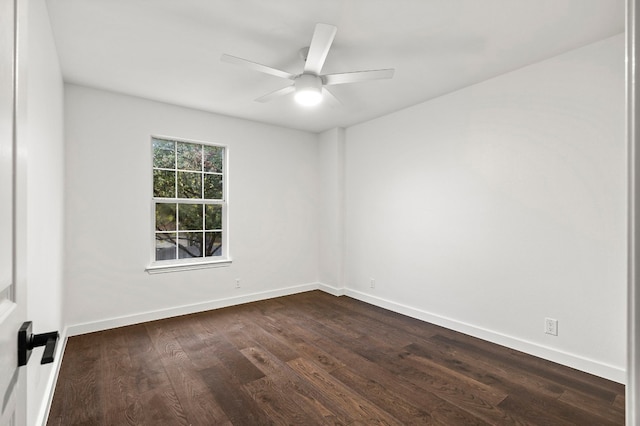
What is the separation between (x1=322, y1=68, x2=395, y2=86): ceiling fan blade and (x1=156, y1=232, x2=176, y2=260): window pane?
2.76 m

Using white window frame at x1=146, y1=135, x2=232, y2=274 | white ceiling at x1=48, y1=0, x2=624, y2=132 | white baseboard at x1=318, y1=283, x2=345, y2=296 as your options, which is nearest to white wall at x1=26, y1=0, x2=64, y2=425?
white ceiling at x1=48, y1=0, x2=624, y2=132

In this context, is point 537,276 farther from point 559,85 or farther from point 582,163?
point 559,85

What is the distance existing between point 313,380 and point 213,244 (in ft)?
8.20

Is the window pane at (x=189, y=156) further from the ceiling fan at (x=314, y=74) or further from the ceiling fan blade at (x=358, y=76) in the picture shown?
the ceiling fan blade at (x=358, y=76)

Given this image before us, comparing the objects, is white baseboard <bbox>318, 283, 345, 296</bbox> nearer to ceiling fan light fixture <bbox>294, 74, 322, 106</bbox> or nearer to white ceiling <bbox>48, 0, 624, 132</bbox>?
white ceiling <bbox>48, 0, 624, 132</bbox>

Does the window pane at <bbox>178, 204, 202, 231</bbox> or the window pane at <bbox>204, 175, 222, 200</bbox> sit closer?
the window pane at <bbox>178, 204, 202, 231</bbox>

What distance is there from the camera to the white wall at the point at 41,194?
1602 millimetres

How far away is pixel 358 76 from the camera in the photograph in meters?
2.40

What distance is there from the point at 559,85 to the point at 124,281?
→ 4715mm

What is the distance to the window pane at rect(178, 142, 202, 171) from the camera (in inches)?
159

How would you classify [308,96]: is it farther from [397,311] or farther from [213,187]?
[397,311]

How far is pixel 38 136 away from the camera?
5.97 ft

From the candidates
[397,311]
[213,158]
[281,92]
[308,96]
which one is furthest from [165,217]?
[397,311]

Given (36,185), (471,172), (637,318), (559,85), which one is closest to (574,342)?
(471,172)
